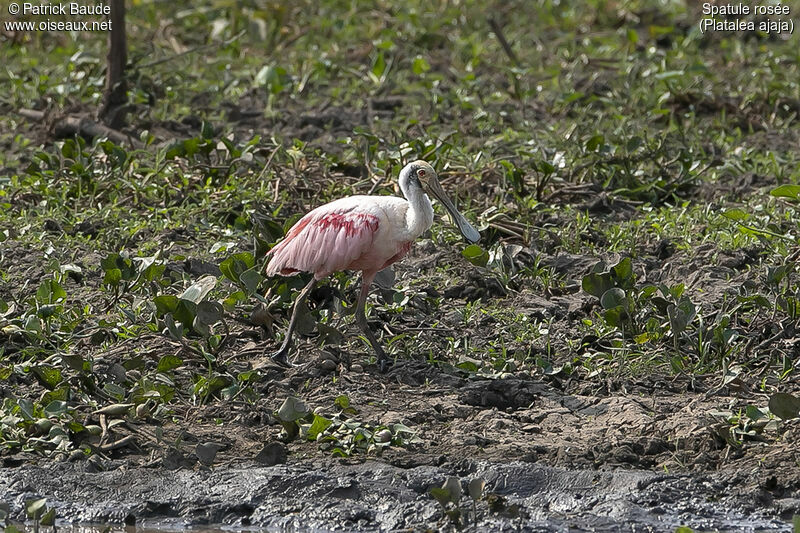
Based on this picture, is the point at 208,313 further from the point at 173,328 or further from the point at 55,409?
the point at 55,409

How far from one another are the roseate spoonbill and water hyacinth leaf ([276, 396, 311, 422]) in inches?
32.6

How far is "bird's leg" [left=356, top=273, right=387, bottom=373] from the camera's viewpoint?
21.3 ft

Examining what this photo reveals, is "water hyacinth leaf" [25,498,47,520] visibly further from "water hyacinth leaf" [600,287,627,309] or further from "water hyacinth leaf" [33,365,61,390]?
"water hyacinth leaf" [600,287,627,309]

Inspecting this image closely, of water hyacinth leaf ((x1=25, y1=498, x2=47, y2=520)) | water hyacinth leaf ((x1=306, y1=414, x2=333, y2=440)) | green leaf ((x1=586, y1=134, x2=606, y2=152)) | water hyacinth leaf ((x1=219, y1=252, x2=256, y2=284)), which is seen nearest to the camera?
water hyacinth leaf ((x1=25, y1=498, x2=47, y2=520))

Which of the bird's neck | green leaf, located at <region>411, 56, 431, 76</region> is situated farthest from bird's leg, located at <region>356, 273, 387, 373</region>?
green leaf, located at <region>411, 56, 431, 76</region>

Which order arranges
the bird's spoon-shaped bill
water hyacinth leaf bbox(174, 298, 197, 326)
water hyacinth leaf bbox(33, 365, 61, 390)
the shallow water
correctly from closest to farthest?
the shallow water
water hyacinth leaf bbox(33, 365, 61, 390)
water hyacinth leaf bbox(174, 298, 197, 326)
the bird's spoon-shaped bill

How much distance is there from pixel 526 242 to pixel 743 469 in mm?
2736

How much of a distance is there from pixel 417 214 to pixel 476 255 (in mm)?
644

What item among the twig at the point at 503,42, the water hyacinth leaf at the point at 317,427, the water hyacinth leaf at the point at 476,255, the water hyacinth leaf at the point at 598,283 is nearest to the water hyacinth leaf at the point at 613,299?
the water hyacinth leaf at the point at 598,283

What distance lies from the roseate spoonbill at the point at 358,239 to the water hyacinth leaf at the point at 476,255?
51cm

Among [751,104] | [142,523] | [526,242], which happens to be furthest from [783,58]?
[142,523]

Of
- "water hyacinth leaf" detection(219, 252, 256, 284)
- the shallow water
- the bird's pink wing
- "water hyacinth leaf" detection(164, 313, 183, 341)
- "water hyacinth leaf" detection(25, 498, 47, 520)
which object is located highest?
the bird's pink wing

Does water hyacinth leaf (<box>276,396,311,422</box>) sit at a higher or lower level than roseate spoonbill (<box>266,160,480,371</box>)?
lower

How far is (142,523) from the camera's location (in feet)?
17.1
